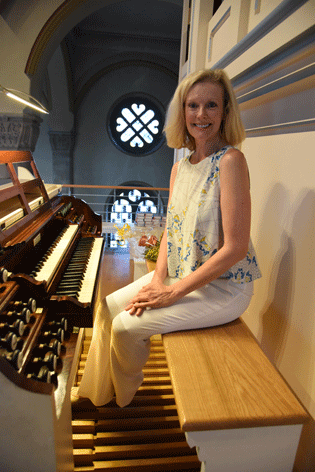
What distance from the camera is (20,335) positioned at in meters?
1.21

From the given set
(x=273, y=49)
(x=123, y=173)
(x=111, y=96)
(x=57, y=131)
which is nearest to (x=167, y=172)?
(x=123, y=173)

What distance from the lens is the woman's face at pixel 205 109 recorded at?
154 cm

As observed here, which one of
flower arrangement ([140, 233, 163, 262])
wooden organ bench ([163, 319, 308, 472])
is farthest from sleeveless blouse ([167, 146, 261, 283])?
flower arrangement ([140, 233, 163, 262])

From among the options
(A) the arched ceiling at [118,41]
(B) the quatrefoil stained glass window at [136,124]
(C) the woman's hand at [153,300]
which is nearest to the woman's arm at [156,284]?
(C) the woman's hand at [153,300]

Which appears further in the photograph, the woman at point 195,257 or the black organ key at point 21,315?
the woman at point 195,257

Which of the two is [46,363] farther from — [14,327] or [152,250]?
[152,250]

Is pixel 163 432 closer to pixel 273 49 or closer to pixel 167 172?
pixel 273 49

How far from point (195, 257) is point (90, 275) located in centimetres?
69

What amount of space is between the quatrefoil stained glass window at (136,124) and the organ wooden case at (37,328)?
9728 mm

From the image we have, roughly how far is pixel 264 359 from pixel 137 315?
0.53 m

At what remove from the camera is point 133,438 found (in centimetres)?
169

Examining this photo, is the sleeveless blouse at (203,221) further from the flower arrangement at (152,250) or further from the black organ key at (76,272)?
the flower arrangement at (152,250)

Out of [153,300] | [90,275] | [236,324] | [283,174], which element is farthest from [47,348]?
[283,174]

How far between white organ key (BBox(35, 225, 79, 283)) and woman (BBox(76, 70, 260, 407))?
31 centimetres
